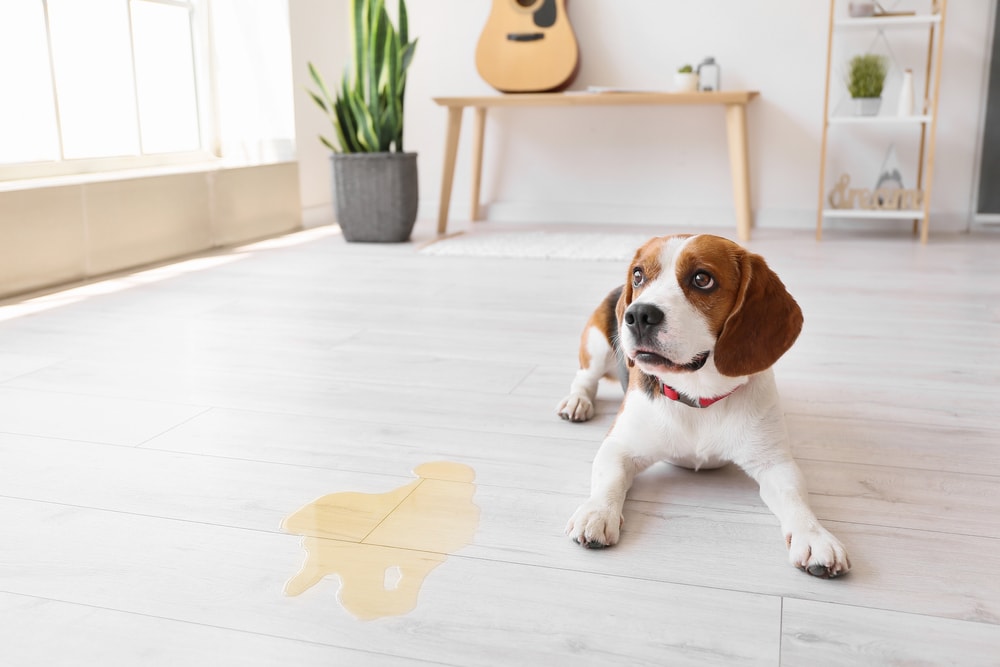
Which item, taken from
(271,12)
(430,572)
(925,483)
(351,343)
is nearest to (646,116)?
(271,12)

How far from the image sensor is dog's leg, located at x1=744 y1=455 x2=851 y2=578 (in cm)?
101

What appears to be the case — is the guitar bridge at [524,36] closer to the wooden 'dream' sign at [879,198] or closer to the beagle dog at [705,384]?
the wooden 'dream' sign at [879,198]

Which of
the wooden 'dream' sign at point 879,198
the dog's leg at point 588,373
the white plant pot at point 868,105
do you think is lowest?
the dog's leg at point 588,373

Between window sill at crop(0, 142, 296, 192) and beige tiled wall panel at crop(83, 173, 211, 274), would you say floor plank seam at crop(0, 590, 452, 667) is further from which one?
beige tiled wall panel at crop(83, 173, 211, 274)

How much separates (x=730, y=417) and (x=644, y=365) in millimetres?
159

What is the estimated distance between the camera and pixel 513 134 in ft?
14.5

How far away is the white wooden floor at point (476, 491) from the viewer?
91 centimetres

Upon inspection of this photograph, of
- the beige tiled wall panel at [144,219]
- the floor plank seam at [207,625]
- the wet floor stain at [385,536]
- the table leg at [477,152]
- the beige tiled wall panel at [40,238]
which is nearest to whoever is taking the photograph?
the floor plank seam at [207,625]

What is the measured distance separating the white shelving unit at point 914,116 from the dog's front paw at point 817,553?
112 inches

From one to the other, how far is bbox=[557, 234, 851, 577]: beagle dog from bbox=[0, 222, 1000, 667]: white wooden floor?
0.13 ft

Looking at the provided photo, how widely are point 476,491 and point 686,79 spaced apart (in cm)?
292

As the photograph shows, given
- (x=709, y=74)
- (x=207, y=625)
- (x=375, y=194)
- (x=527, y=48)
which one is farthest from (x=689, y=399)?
(x=527, y=48)

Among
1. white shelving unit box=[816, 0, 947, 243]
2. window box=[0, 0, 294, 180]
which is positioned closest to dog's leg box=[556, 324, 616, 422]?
window box=[0, 0, 294, 180]

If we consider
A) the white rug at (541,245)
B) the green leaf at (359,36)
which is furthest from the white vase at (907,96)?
the green leaf at (359,36)
